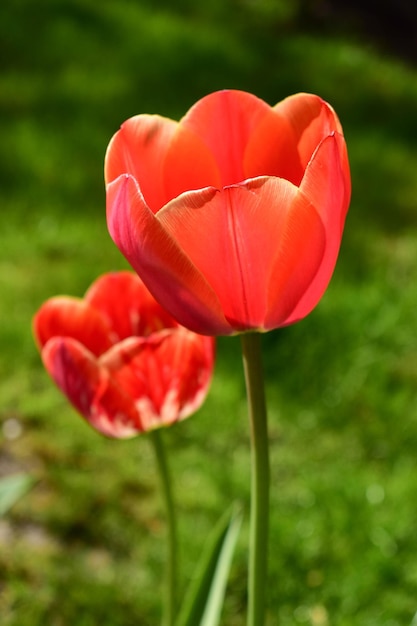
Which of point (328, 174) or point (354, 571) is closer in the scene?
point (328, 174)

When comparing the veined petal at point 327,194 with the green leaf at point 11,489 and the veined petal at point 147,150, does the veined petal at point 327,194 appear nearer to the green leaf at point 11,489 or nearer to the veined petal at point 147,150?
the veined petal at point 147,150

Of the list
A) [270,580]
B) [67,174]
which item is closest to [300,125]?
[270,580]

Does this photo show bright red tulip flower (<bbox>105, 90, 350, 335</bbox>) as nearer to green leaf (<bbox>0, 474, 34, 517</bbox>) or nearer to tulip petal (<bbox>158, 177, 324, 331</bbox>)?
tulip petal (<bbox>158, 177, 324, 331</bbox>)

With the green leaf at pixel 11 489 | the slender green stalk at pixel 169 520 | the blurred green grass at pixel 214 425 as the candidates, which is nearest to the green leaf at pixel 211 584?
the slender green stalk at pixel 169 520

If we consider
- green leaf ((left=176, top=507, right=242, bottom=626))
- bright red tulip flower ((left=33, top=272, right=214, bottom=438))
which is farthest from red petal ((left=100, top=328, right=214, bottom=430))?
green leaf ((left=176, top=507, right=242, bottom=626))

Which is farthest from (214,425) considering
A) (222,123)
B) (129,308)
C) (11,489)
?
(222,123)

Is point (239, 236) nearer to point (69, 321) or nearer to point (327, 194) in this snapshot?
point (327, 194)

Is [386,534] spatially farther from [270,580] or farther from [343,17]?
[343,17]
